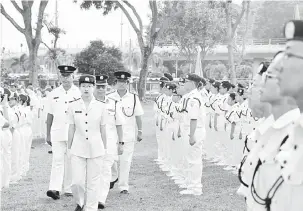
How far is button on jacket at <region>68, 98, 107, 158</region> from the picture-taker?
7512 millimetres

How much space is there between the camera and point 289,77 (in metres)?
2.81

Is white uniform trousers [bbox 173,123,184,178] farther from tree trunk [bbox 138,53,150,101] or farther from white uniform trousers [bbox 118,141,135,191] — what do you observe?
tree trunk [bbox 138,53,150,101]

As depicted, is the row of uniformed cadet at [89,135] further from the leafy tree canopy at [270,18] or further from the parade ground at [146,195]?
the leafy tree canopy at [270,18]

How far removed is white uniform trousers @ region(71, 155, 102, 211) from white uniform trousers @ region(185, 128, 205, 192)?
7.14 feet

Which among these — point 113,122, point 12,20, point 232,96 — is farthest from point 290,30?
point 12,20

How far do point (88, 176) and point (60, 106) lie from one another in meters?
1.86

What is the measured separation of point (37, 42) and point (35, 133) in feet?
28.1

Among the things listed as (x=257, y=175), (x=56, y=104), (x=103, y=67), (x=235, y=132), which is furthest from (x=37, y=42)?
(x=257, y=175)

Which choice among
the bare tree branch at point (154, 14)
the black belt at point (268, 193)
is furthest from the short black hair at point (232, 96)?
the bare tree branch at point (154, 14)

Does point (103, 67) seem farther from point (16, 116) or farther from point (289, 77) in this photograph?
point (289, 77)

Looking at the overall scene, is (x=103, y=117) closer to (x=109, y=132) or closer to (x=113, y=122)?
(x=113, y=122)

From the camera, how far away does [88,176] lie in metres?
7.52

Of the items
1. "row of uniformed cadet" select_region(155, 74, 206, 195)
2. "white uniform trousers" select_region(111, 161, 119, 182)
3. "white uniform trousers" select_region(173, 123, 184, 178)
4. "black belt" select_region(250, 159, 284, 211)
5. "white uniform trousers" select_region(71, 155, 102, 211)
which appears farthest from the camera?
"white uniform trousers" select_region(173, 123, 184, 178)

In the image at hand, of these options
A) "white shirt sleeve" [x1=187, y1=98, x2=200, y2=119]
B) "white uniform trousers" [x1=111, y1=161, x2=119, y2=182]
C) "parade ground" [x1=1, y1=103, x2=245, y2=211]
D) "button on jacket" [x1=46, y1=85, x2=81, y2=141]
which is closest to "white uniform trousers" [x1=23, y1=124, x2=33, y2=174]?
"parade ground" [x1=1, y1=103, x2=245, y2=211]
